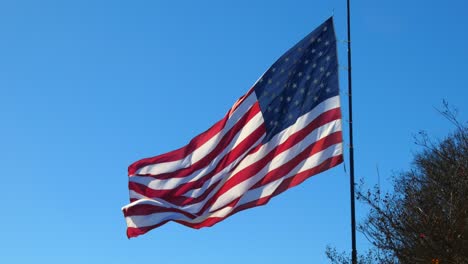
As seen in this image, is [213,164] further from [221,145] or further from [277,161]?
[277,161]

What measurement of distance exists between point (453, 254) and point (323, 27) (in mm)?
4987

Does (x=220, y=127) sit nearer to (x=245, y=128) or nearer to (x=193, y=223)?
(x=245, y=128)

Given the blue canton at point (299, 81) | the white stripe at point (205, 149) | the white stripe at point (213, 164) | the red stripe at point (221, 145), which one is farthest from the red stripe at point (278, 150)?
the white stripe at point (205, 149)

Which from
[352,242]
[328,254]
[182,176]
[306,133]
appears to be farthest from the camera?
[328,254]

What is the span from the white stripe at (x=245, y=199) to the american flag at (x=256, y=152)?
0.06 ft

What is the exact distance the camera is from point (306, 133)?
14312mm

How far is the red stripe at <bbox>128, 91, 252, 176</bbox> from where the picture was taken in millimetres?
15484

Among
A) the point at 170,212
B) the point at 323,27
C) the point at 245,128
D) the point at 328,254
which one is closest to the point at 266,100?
the point at 245,128

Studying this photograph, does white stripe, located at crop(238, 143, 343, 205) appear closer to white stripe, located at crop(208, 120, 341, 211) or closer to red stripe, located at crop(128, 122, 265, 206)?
white stripe, located at crop(208, 120, 341, 211)

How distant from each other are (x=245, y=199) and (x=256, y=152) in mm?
981

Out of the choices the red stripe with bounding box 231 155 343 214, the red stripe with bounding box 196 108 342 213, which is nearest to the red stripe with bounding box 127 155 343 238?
the red stripe with bounding box 231 155 343 214

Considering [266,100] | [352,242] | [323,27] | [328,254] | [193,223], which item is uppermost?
[328,254]

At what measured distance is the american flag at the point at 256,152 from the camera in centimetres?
1414

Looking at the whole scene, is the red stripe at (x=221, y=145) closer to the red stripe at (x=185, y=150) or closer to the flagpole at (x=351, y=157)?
the red stripe at (x=185, y=150)
